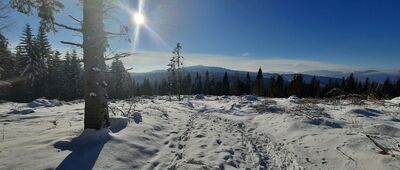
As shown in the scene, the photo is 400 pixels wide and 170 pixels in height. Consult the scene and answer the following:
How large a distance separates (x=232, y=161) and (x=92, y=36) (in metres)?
4.64

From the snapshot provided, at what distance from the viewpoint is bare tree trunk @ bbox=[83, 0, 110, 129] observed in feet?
22.4

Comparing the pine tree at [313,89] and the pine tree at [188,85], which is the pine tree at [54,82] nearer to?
the pine tree at [188,85]

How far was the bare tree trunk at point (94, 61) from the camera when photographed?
6824 mm

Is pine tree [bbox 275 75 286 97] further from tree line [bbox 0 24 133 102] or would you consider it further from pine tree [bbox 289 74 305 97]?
tree line [bbox 0 24 133 102]

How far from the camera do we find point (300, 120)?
10.0 metres

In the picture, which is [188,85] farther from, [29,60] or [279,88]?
[29,60]

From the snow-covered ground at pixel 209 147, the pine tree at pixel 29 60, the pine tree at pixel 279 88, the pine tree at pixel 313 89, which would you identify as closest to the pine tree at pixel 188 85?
the pine tree at pixel 279 88

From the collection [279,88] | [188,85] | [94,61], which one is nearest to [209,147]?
[94,61]

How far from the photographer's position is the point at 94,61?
6.85 metres

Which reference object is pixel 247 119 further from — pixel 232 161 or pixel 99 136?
pixel 99 136

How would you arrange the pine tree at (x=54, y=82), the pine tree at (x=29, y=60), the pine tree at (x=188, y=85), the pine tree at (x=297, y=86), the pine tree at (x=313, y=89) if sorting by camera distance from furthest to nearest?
the pine tree at (x=188, y=85), the pine tree at (x=313, y=89), the pine tree at (x=297, y=86), the pine tree at (x=54, y=82), the pine tree at (x=29, y=60)

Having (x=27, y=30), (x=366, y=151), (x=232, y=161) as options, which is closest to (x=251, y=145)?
(x=232, y=161)

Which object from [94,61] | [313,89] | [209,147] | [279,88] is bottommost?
[313,89]

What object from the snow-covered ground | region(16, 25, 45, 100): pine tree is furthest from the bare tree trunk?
region(16, 25, 45, 100): pine tree
